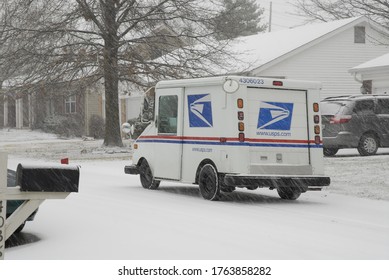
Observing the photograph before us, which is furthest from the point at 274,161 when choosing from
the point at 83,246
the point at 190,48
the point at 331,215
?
the point at 190,48

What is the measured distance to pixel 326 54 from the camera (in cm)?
3938

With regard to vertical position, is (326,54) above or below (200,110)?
above

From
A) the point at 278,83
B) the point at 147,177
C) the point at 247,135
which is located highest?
the point at 278,83

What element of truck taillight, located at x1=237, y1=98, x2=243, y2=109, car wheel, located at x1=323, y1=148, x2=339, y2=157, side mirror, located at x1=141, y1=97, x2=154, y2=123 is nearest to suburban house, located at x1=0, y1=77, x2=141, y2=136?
car wheel, located at x1=323, y1=148, x2=339, y2=157

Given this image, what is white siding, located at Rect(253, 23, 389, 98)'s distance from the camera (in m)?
38.7

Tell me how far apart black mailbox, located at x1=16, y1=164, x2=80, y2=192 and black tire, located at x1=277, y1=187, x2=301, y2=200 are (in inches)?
255

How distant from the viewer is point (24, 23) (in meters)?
29.9

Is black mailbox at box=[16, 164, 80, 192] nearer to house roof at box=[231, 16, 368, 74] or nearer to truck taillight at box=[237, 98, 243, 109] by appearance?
truck taillight at box=[237, 98, 243, 109]

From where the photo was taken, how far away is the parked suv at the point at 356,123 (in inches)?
928

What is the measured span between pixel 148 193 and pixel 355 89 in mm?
25876

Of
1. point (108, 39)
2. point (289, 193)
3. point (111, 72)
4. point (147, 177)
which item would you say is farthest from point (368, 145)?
point (108, 39)

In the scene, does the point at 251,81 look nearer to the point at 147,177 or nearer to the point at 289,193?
the point at 289,193

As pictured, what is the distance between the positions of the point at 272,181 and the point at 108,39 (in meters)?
17.7

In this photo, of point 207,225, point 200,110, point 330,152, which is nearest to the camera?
point 207,225
